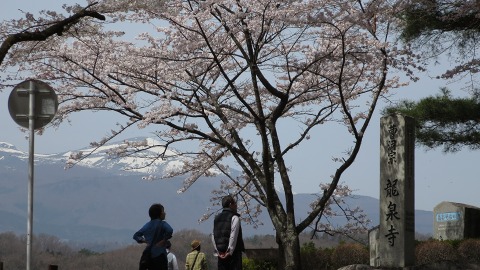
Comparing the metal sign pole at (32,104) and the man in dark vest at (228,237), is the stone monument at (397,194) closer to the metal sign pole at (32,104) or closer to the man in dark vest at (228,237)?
the man in dark vest at (228,237)

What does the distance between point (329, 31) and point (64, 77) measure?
5699 millimetres

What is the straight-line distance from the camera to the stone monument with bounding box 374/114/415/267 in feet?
43.7

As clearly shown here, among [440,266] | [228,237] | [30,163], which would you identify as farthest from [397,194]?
[30,163]

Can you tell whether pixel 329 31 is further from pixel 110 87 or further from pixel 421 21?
pixel 110 87

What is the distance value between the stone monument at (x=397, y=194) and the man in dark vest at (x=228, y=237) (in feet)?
11.7

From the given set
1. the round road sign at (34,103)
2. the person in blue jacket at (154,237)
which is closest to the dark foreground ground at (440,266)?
the person in blue jacket at (154,237)

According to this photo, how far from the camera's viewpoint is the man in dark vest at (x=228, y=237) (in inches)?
423

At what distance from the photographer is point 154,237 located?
10.1 meters

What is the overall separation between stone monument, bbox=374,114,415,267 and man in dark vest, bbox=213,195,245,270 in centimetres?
358

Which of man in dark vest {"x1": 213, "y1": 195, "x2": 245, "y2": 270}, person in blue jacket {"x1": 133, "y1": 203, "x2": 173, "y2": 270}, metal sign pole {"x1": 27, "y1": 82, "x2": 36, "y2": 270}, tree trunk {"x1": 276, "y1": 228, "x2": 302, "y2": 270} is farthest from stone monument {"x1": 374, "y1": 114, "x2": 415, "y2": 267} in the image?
metal sign pole {"x1": 27, "y1": 82, "x2": 36, "y2": 270}

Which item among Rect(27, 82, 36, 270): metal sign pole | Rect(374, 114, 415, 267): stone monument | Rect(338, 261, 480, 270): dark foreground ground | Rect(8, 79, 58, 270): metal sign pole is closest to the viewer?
Rect(27, 82, 36, 270): metal sign pole

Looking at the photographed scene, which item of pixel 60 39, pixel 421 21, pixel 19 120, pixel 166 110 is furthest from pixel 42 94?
pixel 421 21

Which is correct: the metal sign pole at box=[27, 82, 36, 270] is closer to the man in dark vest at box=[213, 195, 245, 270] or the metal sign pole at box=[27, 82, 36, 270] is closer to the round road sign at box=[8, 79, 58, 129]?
the round road sign at box=[8, 79, 58, 129]

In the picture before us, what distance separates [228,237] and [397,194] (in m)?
3.88
